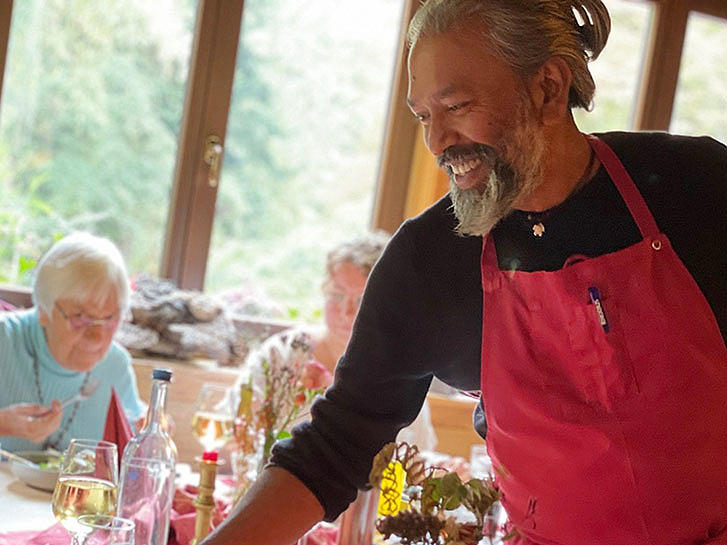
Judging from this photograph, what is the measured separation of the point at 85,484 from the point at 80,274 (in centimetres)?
127

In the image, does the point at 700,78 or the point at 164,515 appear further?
the point at 700,78

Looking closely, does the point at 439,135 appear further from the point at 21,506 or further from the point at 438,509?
the point at 21,506

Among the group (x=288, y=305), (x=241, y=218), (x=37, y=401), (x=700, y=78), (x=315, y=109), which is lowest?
(x=37, y=401)

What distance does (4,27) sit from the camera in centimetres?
360

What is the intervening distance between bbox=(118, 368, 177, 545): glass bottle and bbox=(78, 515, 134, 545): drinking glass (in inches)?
15.0

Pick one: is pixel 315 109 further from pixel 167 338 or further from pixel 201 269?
pixel 167 338

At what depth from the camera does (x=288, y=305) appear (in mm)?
4109

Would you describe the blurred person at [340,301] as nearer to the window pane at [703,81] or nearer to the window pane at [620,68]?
the window pane at [620,68]

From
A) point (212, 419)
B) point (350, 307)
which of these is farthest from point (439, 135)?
point (350, 307)

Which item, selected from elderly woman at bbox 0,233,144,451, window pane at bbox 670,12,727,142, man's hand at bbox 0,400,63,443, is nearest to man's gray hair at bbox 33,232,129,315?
elderly woman at bbox 0,233,144,451

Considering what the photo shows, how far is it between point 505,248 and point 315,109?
2549mm

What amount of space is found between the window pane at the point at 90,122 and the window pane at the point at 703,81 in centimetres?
207

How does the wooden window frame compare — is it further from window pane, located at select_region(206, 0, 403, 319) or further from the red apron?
the red apron

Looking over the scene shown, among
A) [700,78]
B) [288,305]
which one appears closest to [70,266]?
[288,305]
